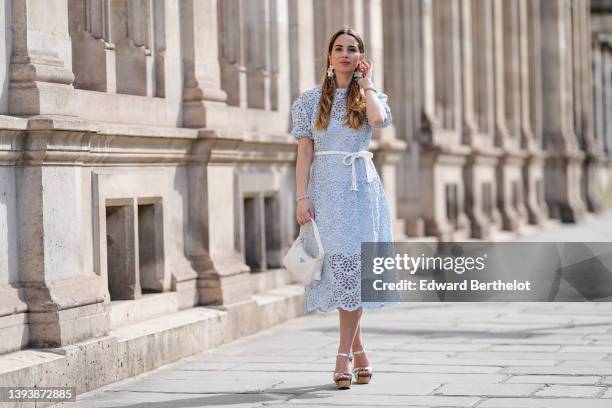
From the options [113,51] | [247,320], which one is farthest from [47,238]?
[247,320]

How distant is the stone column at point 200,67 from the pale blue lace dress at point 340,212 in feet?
9.95

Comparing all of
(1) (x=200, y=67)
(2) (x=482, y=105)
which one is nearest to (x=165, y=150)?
(1) (x=200, y=67)

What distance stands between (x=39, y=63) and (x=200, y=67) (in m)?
3.14

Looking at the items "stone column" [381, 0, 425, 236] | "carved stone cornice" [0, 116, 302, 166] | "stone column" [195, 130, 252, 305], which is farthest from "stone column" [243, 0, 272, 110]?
"stone column" [381, 0, 425, 236]

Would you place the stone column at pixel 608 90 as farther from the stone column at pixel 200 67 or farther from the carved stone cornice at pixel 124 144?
the stone column at pixel 200 67

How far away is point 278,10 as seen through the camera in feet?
46.3

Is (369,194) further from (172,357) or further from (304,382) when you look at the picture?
(172,357)

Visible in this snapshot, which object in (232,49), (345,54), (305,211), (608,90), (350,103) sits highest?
(608,90)

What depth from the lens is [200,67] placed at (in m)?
11.8

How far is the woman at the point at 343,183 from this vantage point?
27.9 ft

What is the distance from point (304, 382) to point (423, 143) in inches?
460

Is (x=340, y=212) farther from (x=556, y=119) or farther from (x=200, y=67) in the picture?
(x=556, y=119)

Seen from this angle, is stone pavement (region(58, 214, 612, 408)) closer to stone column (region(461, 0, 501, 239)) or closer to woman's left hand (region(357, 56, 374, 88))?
woman's left hand (region(357, 56, 374, 88))

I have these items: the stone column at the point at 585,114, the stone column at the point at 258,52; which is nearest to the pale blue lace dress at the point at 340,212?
the stone column at the point at 258,52
